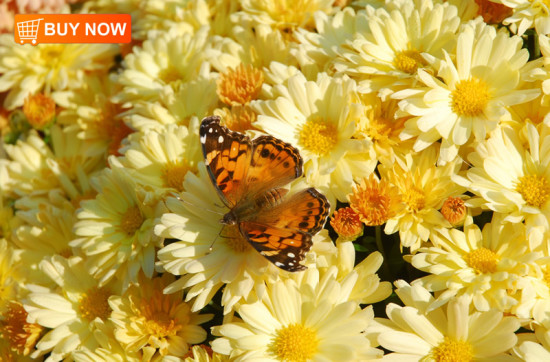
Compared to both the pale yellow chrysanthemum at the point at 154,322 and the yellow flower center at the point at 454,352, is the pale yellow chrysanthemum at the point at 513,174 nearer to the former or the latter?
the yellow flower center at the point at 454,352

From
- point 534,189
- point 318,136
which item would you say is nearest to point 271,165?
point 318,136

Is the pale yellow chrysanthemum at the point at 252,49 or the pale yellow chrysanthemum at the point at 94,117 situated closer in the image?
the pale yellow chrysanthemum at the point at 252,49

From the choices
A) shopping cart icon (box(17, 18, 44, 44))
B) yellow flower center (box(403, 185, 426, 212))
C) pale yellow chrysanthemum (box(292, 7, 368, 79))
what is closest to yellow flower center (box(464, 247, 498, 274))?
yellow flower center (box(403, 185, 426, 212))

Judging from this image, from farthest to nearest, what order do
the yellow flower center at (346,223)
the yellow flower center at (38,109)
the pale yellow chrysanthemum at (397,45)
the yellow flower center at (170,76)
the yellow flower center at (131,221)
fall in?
the yellow flower center at (38,109) → the yellow flower center at (170,76) → the yellow flower center at (131,221) → the pale yellow chrysanthemum at (397,45) → the yellow flower center at (346,223)

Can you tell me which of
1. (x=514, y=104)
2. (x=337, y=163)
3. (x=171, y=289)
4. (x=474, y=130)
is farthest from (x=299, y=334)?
(x=514, y=104)

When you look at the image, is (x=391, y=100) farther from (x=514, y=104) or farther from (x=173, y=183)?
(x=173, y=183)

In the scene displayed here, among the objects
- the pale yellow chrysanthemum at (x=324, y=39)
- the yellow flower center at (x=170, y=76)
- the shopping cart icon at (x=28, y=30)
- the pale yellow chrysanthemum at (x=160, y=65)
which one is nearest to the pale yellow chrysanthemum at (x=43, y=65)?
the shopping cart icon at (x=28, y=30)

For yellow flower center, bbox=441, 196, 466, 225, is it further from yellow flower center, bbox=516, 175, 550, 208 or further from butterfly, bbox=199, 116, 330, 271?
butterfly, bbox=199, 116, 330, 271

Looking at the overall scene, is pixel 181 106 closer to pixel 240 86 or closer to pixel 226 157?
pixel 240 86

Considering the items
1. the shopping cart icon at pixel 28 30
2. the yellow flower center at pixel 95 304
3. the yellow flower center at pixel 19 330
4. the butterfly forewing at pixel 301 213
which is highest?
the shopping cart icon at pixel 28 30
